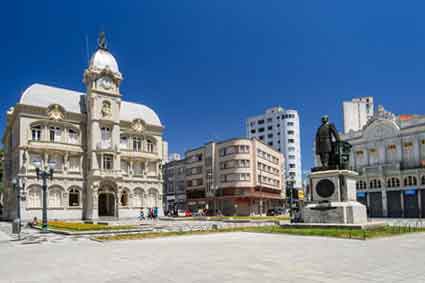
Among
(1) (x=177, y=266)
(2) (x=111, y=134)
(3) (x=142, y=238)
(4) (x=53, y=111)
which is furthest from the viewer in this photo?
(2) (x=111, y=134)

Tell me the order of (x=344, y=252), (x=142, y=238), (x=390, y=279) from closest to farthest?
(x=390, y=279) → (x=344, y=252) → (x=142, y=238)

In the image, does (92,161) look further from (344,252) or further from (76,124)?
(344,252)

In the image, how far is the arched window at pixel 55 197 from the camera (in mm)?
52312

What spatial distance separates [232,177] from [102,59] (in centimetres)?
3454

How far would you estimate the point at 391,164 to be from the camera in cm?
5600

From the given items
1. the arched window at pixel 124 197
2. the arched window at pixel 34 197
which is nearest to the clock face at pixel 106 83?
the arched window at pixel 124 197

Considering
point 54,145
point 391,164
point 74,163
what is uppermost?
point 54,145

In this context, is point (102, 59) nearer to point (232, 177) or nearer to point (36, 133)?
point (36, 133)

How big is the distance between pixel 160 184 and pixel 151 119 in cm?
1146

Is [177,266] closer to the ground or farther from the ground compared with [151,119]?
closer to the ground

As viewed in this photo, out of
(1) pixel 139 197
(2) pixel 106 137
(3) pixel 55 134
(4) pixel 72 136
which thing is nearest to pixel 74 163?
(4) pixel 72 136

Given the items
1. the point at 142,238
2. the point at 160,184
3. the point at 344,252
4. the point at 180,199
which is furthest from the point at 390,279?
the point at 180,199

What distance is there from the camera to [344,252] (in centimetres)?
1381

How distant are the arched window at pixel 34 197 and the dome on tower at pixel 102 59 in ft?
64.9
